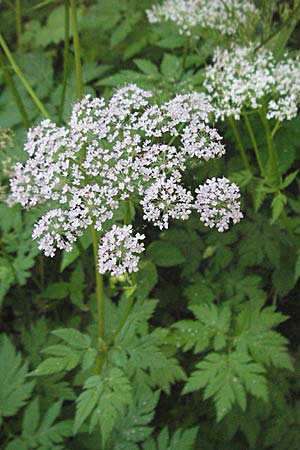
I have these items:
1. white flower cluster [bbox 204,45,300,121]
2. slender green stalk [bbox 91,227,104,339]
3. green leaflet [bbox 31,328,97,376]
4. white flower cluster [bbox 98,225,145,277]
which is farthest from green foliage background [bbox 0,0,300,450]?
white flower cluster [bbox 98,225,145,277]

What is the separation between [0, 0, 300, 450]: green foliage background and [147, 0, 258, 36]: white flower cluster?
0.90 feet

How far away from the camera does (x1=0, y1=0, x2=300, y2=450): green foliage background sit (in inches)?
117

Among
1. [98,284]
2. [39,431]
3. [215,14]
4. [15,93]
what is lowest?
[39,431]

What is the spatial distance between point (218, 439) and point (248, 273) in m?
1.19

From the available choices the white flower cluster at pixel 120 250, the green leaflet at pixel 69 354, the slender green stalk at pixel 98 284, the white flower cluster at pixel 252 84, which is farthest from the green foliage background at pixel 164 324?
the white flower cluster at pixel 120 250

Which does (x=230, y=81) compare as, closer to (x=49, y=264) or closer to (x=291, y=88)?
(x=291, y=88)

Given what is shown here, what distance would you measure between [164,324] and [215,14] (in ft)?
7.57

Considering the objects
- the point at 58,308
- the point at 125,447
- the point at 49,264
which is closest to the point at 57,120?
the point at 49,264

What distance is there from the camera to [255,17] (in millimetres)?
3830

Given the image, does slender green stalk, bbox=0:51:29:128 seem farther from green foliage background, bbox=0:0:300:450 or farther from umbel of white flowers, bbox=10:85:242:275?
umbel of white flowers, bbox=10:85:242:275

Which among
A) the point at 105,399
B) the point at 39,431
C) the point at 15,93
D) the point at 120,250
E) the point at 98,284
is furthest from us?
the point at 15,93

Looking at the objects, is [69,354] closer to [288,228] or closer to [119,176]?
[119,176]

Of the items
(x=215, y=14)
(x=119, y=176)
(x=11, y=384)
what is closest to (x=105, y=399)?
(x=11, y=384)

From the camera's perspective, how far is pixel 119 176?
2.49 m
